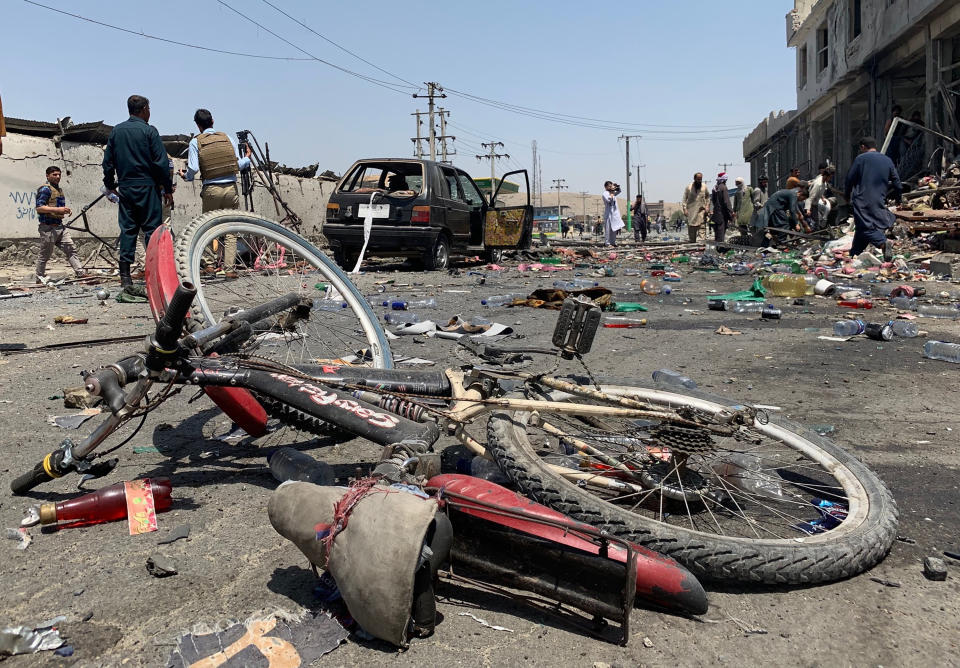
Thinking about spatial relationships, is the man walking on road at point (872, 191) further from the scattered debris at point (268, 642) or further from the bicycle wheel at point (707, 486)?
the scattered debris at point (268, 642)

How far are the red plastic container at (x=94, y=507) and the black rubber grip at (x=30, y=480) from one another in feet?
0.33

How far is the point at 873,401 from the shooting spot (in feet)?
12.3

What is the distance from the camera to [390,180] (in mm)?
11930

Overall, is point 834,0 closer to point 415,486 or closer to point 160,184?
point 160,184

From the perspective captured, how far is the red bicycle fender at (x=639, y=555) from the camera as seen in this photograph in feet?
5.56

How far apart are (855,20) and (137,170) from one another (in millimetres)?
22857

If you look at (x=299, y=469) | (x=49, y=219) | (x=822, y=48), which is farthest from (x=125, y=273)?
(x=822, y=48)

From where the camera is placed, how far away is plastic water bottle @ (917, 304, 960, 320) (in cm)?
674

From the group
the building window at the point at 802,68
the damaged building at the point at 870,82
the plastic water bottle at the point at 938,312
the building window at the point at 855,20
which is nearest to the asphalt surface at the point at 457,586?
the plastic water bottle at the point at 938,312

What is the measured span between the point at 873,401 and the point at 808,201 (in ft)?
51.1

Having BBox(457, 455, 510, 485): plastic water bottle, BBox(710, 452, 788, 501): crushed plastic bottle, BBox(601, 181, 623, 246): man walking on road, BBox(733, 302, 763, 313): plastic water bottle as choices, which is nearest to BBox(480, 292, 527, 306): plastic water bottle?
BBox(733, 302, 763, 313): plastic water bottle

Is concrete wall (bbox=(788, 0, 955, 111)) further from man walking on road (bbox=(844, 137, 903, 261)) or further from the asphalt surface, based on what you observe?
the asphalt surface

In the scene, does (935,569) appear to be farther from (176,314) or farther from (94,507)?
(94,507)

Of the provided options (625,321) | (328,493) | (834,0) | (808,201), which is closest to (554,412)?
(328,493)
